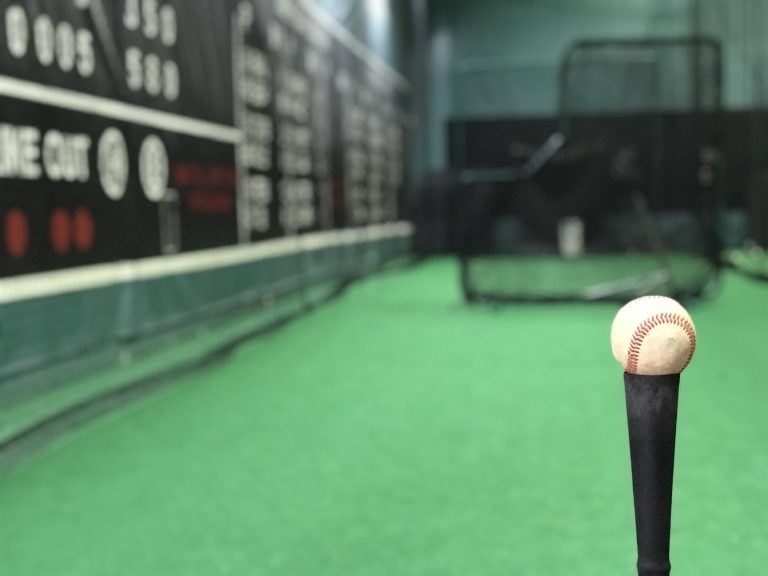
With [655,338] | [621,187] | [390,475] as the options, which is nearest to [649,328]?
[655,338]

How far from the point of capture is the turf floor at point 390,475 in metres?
1.84

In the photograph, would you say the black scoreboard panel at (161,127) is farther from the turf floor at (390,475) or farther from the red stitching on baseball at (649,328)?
the red stitching on baseball at (649,328)

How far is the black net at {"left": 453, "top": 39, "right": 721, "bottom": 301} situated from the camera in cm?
646

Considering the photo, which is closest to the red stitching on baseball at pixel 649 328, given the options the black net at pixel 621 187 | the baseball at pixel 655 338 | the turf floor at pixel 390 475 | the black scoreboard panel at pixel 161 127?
the baseball at pixel 655 338

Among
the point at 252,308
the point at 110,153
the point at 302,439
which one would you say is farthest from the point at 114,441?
the point at 252,308

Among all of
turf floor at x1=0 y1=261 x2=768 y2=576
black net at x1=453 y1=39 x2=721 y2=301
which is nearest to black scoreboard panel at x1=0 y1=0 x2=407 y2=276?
turf floor at x1=0 y1=261 x2=768 y2=576

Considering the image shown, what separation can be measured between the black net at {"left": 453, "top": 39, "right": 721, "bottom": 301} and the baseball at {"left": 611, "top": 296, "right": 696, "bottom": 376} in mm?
4820

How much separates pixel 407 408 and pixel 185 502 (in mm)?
1095

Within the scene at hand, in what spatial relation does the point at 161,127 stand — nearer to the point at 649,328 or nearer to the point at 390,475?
the point at 390,475

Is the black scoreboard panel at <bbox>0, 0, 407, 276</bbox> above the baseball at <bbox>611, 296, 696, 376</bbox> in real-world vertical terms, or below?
above

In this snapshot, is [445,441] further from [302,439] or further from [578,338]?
[578,338]

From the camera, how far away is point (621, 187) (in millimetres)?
8461

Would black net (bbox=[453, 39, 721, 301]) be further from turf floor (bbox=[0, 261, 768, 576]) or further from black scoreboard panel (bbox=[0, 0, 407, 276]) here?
turf floor (bbox=[0, 261, 768, 576])

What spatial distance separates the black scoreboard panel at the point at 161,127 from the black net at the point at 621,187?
4.48ft
